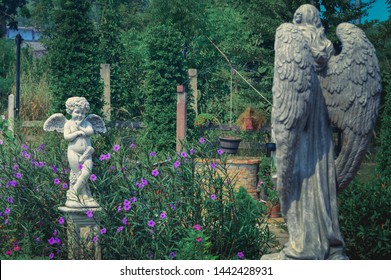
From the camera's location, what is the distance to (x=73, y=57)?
47.2ft

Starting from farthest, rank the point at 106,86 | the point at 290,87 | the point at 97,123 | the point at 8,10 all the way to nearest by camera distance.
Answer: the point at 8,10
the point at 106,86
the point at 97,123
the point at 290,87

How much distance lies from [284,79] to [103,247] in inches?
125

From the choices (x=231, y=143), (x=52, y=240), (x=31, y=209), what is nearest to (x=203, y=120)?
(x=231, y=143)

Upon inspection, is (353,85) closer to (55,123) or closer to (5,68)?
(55,123)

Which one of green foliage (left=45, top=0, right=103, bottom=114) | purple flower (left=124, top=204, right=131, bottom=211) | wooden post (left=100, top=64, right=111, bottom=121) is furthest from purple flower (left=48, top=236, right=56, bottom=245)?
wooden post (left=100, top=64, right=111, bottom=121)

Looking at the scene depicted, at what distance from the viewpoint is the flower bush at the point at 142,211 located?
748 cm

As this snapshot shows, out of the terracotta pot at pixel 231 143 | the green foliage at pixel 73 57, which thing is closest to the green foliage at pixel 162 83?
the green foliage at pixel 73 57

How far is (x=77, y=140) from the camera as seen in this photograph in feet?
24.6

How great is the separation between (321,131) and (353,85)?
438 mm

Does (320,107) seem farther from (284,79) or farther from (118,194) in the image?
(118,194)

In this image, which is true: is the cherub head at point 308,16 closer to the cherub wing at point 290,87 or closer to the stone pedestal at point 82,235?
the cherub wing at point 290,87

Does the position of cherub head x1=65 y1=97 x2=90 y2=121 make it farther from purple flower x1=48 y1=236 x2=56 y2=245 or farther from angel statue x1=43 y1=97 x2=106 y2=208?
purple flower x1=48 y1=236 x2=56 y2=245

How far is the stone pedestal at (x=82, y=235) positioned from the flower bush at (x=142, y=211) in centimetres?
8

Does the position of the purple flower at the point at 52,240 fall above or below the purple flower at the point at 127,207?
below
